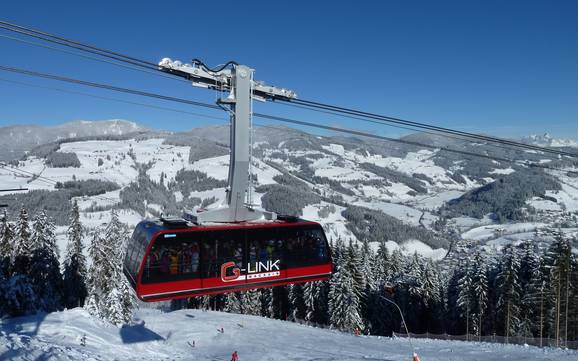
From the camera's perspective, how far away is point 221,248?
1414 cm

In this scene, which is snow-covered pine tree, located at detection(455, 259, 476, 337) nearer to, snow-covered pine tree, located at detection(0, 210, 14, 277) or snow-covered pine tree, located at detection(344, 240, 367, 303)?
snow-covered pine tree, located at detection(344, 240, 367, 303)

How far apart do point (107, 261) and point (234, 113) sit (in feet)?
116

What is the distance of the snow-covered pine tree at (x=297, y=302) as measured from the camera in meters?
58.8

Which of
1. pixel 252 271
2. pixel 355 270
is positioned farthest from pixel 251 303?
pixel 252 271

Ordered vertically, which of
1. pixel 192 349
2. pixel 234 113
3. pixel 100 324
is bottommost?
pixel 192 349

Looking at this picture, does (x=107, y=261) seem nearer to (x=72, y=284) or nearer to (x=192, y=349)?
(x=72, y=284)

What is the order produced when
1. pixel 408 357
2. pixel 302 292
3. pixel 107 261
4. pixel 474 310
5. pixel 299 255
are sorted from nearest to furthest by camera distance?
pixel 299 255 → pixel 408 357 → pixel 107 261 → pixel 474 310 → pixel 302 292

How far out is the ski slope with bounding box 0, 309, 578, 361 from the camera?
21381 millimetres

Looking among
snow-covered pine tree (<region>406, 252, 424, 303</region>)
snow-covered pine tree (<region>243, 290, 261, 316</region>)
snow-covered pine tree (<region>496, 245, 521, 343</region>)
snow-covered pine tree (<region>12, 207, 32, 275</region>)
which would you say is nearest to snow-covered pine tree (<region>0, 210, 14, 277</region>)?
snow-covered pine tree (<region>12, 207, 32, 275</region>)

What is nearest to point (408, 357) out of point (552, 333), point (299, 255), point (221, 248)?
point (299, 255)

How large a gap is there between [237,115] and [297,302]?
5054 cm

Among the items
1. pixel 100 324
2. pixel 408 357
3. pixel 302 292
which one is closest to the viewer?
pixel 408 357

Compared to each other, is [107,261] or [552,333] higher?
[107,261]

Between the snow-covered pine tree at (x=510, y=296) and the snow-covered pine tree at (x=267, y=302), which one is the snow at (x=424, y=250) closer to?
the snow-covered pine tree at (x=267, y=302)
